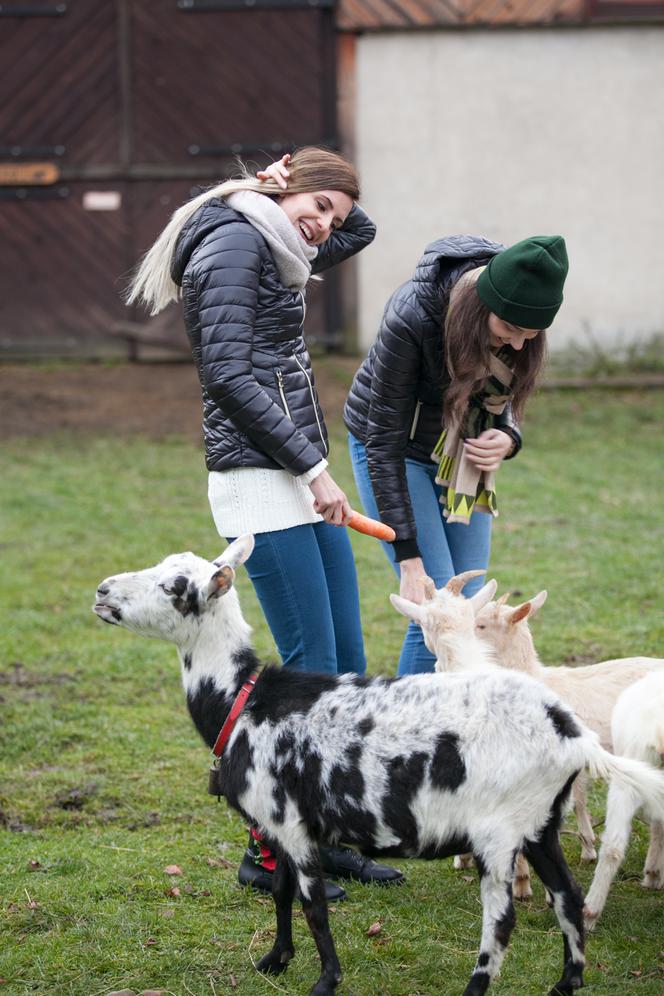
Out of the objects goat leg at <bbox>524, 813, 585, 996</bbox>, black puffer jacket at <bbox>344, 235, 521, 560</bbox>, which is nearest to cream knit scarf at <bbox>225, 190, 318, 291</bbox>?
black puffer jacket at <bbox>344, 235, 521, 560</bbox>

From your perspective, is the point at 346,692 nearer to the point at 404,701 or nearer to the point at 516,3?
the point at 404,701

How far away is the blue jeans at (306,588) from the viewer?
12.2 feet

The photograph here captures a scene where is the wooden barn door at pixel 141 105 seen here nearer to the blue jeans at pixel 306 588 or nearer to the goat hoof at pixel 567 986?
the blue jeans at pixel 306 588

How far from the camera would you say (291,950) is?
11.6 ft

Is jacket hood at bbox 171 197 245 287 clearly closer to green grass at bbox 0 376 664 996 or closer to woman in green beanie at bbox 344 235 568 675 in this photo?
woman in green beanie at bbox 344 235 568 675

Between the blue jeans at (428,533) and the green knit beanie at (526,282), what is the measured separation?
0.75 meters

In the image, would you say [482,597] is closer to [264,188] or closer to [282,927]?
[282,927]

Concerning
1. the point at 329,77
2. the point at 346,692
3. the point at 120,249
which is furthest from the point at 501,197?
the point at 346,692

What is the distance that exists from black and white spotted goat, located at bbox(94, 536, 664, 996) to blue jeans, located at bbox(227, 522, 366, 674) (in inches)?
6.8

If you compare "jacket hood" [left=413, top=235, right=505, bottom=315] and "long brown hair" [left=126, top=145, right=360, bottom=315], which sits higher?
"long brown hair" [left=126, top=145, right=360, bottom=315]

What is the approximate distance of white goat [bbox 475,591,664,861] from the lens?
4098 millimetres

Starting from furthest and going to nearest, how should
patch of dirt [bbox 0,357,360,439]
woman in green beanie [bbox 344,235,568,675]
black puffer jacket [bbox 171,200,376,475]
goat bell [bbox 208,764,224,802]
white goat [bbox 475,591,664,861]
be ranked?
patch of dirt [bbox 0,357,360,439], white goat [bbox 475,591,664,861], woman in green beanie [bbox 344,235,568,675], goat bell [bbox 208,764,224,802], black puffer jacket [bbox 171,200,376,475]

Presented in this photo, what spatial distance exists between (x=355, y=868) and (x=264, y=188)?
7.38ft

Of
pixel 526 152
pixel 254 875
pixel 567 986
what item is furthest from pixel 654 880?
pixel 526 152
